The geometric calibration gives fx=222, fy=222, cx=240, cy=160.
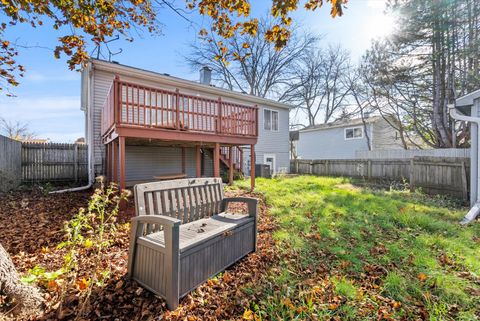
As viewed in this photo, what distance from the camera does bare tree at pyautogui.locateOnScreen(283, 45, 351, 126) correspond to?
69.8 ft

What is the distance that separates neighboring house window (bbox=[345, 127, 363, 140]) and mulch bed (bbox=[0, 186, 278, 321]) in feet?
54.1

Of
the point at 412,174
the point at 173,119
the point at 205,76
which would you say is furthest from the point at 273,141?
the point at 173,119

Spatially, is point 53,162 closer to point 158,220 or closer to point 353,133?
point 158,220

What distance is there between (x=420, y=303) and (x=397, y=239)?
176cm

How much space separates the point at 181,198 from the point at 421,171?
10.0 meters

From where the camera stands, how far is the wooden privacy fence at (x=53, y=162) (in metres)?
8.84

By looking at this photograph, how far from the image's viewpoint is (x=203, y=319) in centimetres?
202

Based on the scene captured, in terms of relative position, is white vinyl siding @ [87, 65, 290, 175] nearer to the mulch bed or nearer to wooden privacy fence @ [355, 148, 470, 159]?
the mulch bed

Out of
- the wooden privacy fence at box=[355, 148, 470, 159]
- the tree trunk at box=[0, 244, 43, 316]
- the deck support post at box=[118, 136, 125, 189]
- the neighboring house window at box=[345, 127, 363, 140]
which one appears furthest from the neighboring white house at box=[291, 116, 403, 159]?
the tree trunk at box=[0, 244, 43, 316]

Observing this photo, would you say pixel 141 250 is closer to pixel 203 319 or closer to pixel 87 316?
pixel 87 316

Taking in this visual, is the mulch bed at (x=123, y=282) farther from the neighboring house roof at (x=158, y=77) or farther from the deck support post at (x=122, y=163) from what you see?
the neighboring house roof at (x=158, y=77)

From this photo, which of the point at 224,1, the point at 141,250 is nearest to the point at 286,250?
the point at 141,250

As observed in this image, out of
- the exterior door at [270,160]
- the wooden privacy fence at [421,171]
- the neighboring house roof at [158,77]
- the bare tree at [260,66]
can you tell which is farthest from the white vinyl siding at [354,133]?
the neighboring house roof at [158,77]

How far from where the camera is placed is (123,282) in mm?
2346
